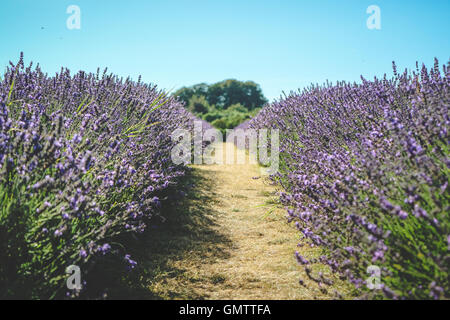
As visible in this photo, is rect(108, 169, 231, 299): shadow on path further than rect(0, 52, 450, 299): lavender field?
Yes

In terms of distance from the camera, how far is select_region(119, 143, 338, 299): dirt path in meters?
2.05

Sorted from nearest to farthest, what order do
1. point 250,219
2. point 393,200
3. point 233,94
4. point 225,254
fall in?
point 393,200 → point 225,254 → point 250,219 → point 233,94

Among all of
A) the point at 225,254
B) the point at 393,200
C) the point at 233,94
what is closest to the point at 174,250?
the point at 225,254

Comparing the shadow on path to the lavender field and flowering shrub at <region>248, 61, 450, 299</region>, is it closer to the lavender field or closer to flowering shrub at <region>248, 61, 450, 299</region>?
the lavender field

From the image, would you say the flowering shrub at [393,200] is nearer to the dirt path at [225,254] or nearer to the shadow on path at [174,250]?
the dirt path at [225,254]

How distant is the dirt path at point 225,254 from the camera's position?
6.73 ft

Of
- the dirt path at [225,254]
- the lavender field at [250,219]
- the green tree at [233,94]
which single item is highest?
the green tree at [233,94]

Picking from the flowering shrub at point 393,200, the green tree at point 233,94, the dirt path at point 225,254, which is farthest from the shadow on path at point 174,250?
the green tree at point 233,94

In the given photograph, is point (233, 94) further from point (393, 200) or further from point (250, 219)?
point (393, 200)

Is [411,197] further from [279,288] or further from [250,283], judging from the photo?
[250,283]

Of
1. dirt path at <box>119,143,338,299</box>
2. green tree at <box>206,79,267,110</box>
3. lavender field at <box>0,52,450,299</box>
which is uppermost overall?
green tree at <box>206,79,267,110</box>

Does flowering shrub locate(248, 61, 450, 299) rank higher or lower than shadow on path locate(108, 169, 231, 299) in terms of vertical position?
higher

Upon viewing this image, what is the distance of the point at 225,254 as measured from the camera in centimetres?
264

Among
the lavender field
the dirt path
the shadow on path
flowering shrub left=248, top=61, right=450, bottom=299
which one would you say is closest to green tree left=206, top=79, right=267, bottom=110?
the dirt path
